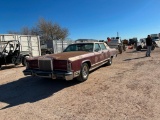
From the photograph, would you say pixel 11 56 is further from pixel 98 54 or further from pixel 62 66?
pixel 62 66

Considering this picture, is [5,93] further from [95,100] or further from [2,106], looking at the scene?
[95,100]

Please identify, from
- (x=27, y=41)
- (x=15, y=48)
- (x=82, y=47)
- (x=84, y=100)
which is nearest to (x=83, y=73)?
(x=82, y=47)

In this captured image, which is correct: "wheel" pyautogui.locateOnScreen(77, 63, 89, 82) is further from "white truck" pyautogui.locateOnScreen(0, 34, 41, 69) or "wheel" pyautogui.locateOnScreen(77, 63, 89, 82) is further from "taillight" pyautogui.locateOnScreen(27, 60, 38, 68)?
"white truck" pyautogui.locateOnScreen(0, 34, 41, 69)

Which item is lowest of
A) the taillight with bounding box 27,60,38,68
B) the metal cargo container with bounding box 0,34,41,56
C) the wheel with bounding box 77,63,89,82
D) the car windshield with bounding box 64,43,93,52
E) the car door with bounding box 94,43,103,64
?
the wheel with bounding box 77,63,89,82

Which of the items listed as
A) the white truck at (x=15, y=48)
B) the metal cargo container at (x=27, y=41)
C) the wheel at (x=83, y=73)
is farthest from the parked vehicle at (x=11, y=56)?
the wheel at (x=83, y=73)

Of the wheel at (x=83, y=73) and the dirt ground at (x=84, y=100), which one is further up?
the wheel at (x=83, y=73)

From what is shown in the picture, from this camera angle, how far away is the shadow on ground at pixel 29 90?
5469mm

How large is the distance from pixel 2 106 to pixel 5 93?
4.29 feet

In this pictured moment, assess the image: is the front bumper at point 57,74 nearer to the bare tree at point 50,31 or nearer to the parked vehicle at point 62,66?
the parked vehicle at point 62,66

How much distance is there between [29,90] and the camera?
645 cm

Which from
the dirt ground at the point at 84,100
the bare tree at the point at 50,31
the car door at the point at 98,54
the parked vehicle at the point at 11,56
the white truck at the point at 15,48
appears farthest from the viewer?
the bare tree at the point at 50,31

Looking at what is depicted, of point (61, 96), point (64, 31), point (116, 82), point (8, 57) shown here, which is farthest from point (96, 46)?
point (64, 31)

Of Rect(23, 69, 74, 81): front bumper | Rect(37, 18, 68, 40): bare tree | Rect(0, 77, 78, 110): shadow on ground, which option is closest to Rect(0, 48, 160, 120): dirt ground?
→ Rect(0, 77, 78, 110): shadow on ground

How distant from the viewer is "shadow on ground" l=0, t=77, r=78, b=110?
5.47 meters
